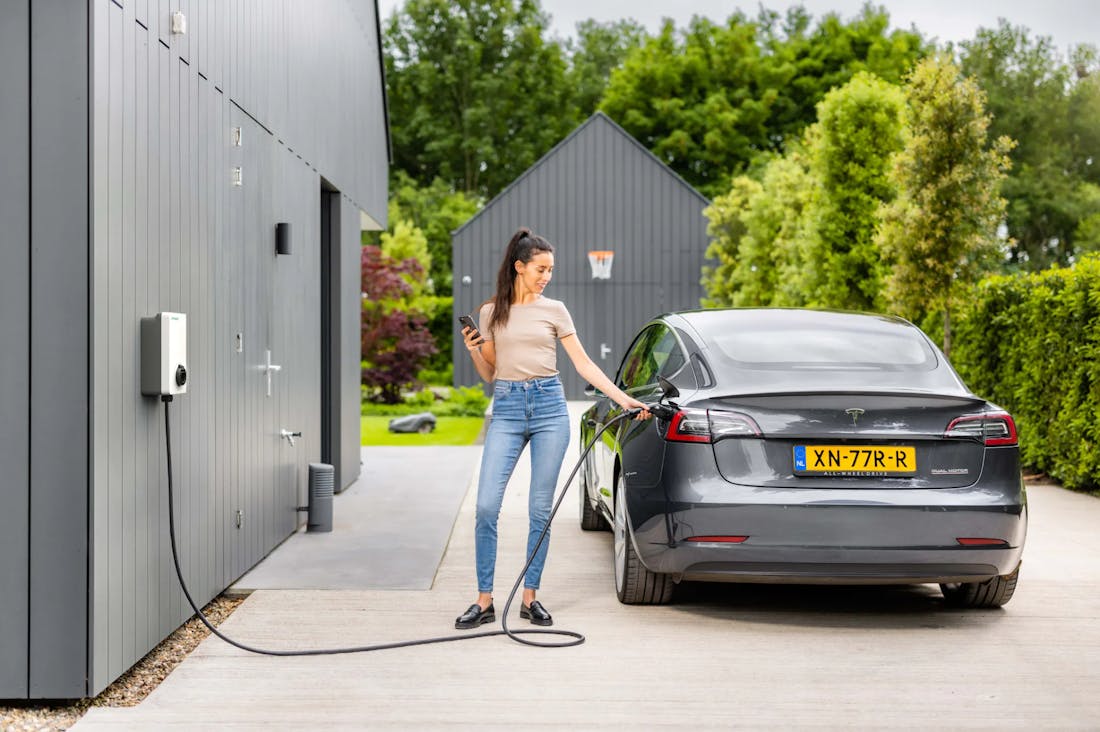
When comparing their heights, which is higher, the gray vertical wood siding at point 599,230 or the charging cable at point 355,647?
the gray vertical wood siding at point 599,230

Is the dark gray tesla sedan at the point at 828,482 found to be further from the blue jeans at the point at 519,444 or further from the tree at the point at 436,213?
the tree at the point at 436,213

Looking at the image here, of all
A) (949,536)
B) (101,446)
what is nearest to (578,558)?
(949,536)

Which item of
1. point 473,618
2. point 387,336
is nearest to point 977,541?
point 473,618

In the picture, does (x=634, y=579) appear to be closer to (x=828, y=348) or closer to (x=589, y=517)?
(x=828, y=348)

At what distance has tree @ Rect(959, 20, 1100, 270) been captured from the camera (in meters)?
45.2

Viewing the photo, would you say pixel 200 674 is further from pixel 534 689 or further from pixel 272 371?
pixel 272 371

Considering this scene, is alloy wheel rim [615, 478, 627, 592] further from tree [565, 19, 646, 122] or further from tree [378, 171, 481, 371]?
tree [565, 19, 646, 122]

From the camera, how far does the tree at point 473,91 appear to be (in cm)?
5069

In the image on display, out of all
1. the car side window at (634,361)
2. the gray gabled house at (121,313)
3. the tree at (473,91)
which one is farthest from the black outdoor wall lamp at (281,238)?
the tree at (473,91)

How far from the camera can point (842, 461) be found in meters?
5.22

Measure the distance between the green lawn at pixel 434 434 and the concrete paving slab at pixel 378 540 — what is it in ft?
16.1

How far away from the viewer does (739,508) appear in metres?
5.18

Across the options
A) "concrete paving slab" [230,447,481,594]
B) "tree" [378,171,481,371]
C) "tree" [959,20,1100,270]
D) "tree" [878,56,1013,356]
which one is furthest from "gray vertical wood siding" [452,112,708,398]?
"tree" [959,20,1100,270]

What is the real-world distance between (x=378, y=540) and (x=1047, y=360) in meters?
6.87
